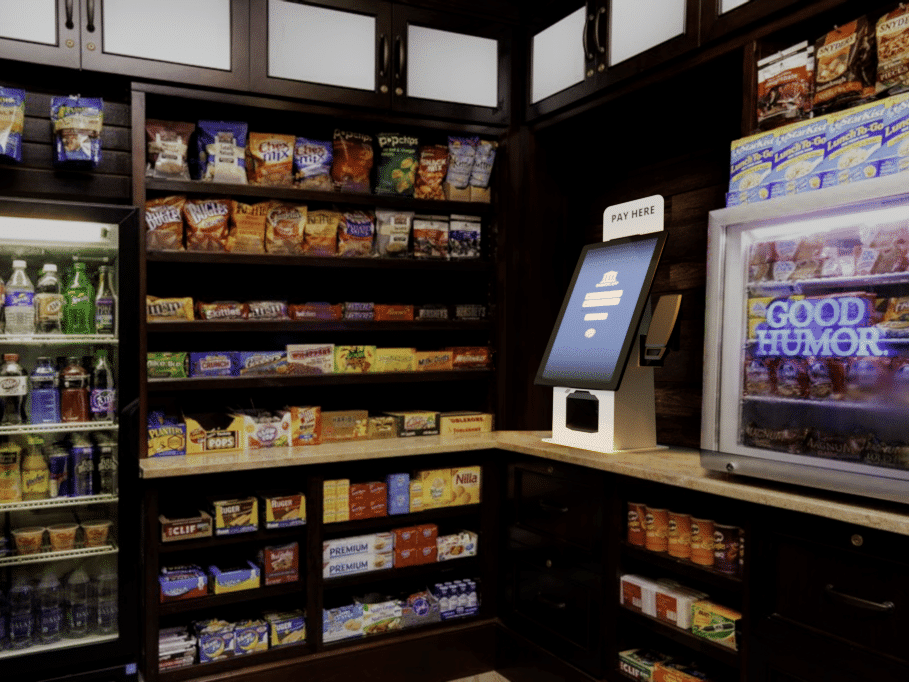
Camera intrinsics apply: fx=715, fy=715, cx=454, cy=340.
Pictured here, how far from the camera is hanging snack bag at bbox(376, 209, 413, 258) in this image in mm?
3408

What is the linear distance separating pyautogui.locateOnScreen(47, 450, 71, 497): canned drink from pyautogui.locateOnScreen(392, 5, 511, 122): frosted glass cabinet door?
2.08 meters

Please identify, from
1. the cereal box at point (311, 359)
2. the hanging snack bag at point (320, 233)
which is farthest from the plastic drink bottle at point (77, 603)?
the hanging snack bag at point (320, 233)

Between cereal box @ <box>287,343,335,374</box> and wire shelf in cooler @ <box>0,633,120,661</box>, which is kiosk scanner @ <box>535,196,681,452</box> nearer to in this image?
cereal box @ <box>287,343,335,374</box>

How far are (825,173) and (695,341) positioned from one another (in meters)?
1.21

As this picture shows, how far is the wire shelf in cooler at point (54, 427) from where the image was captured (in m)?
2.68

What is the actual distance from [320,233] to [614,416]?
156 centimetres

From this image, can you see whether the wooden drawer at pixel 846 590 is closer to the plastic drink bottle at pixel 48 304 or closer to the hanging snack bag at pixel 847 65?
the hanging snack bag at pixel 847 65

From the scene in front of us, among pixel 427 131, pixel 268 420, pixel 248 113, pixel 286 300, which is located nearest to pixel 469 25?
pixel 427 131

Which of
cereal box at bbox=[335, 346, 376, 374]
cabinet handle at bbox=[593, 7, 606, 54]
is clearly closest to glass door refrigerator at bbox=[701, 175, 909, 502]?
cabinet handle at bbox=[593, 7, 606, 54]

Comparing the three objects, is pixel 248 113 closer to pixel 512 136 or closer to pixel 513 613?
pixel 512 136

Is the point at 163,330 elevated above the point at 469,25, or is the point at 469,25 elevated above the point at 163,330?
the point at 469,25

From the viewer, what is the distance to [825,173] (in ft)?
6.67

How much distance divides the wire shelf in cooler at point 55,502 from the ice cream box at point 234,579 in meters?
0.51

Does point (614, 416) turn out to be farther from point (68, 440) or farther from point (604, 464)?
point (68, 440)
